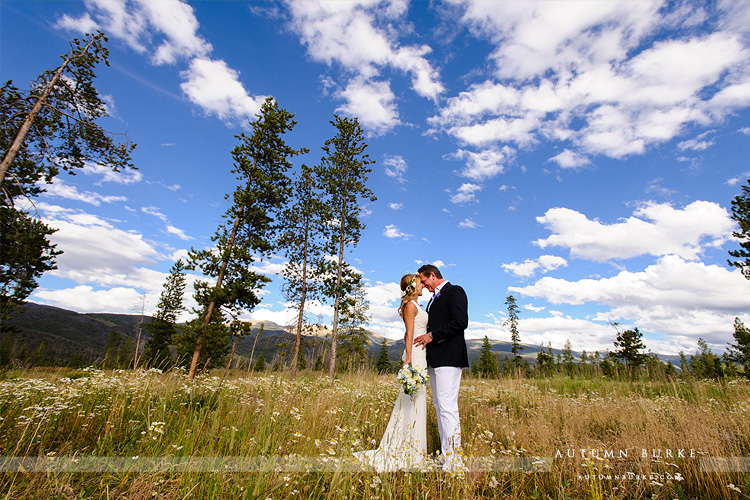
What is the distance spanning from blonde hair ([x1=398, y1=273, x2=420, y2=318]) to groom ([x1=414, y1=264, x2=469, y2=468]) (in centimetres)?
33

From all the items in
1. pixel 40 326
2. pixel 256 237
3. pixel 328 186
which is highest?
pixel 328 186

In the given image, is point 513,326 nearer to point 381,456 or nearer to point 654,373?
point 654,373

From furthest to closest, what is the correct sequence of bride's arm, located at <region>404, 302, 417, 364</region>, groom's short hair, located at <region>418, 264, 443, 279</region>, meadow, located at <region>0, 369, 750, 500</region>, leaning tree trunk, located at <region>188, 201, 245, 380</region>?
leaning tree trunk, located at <region>188, 201, 245, 380</region>, groom's short hair, located at <region>418, 264, 443, 279</region>, bride's arm, located at <region>404, 302, 417, 364</region>, meadow, located at <region>0, 369, 750, 500</region>

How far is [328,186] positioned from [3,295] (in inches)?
875

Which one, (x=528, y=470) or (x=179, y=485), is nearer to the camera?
(x=179, y=485)

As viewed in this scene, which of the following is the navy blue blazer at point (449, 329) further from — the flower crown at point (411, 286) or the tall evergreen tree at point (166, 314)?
the tall evergreen tree at point (166, 314)

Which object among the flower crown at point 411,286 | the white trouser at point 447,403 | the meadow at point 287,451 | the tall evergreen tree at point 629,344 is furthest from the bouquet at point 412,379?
the tall evergreen tree at point 629,344

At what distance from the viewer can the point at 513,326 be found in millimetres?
44938

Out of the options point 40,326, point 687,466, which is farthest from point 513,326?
point 40,326

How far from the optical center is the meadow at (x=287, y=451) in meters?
2.49

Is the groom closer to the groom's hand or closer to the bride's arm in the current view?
the groom's hand

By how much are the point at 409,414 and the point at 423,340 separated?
1014 millimetres

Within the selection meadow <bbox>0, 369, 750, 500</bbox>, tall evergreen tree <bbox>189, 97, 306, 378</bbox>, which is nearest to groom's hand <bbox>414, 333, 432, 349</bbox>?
meadow <bbox>0, 369, 750, 500</bbox>

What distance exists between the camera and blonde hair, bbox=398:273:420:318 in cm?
461
